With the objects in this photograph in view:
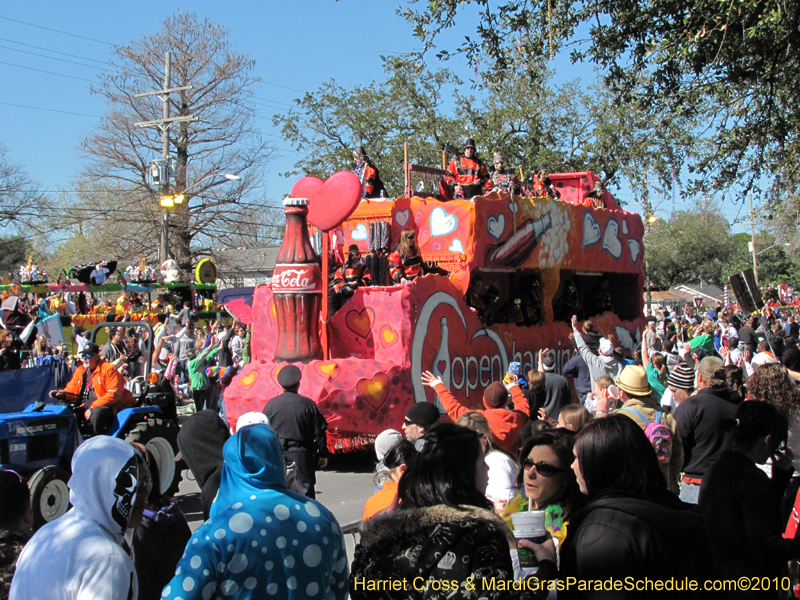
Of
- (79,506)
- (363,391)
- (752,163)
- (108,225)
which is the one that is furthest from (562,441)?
(108,225)

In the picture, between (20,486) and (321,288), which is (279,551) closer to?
(20,486)

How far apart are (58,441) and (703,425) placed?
602 cm

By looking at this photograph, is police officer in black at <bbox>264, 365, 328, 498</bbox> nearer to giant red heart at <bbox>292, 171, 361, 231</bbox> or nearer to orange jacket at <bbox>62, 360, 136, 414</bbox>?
orange jacket at <bbox>62, 360, 136, 414</bbox>

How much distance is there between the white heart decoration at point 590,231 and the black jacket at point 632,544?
1217 centimetres

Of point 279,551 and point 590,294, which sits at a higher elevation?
point 590,294

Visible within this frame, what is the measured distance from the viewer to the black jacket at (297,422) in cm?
614

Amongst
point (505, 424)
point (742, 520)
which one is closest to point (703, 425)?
point (505, 424)

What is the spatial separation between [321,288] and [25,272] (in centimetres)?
1339

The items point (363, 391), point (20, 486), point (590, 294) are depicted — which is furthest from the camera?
point (590, 294)

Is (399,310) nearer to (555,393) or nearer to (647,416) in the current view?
(555,393)

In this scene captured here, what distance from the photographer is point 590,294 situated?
16.9m

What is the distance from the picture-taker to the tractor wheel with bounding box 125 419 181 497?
791 cm

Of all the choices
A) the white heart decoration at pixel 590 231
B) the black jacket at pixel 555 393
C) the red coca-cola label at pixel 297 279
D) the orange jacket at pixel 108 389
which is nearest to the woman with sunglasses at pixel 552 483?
the black jacket at pixel 555 393

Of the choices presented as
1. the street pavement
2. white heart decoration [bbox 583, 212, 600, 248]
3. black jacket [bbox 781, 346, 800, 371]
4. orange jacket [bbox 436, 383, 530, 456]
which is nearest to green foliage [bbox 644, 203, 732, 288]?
white heart decoration [bbox 583, 212, 600, 248]
